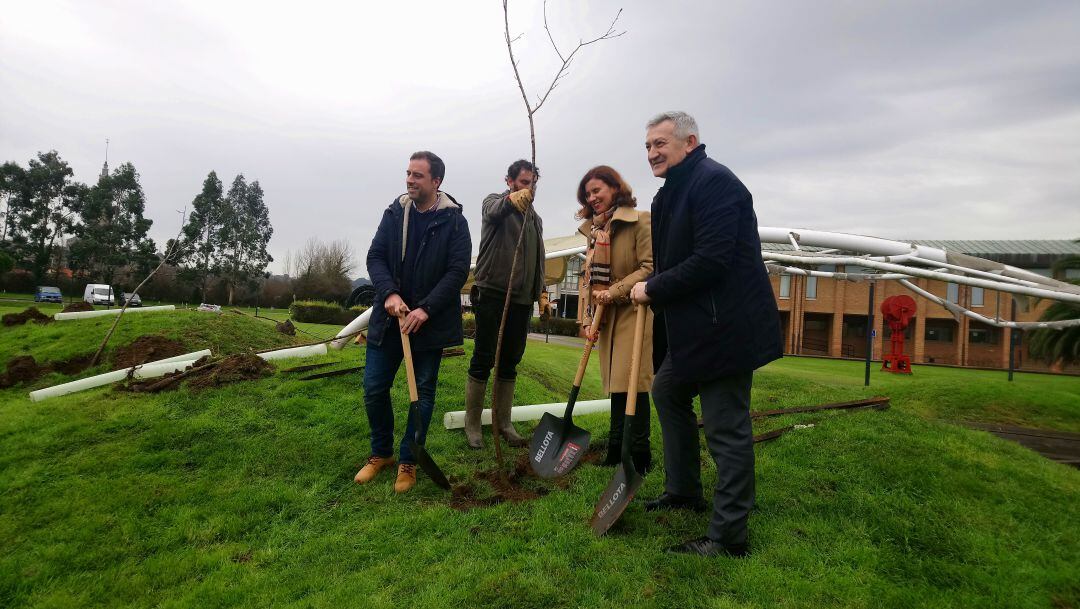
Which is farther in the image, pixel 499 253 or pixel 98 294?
pixel 98 294

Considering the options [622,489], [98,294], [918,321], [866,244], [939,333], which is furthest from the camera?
[98,294]

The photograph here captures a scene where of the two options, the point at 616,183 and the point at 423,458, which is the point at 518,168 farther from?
the point at 423,458

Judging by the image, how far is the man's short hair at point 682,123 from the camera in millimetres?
2838

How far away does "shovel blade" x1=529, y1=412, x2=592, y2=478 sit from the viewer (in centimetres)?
356

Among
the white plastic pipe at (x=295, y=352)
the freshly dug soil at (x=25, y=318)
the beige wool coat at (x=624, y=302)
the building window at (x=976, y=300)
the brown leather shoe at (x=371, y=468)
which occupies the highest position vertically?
the building window at (x=976, y=300)

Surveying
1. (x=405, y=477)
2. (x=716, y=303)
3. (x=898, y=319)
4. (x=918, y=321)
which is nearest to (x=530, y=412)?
(x=405, y=477)

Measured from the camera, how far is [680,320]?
271 cm

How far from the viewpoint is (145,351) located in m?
6.75

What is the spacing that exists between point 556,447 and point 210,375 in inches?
155

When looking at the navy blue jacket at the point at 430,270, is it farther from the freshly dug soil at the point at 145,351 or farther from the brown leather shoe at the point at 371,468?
the freshly dug soil at the point at 145,351

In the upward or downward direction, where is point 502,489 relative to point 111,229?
downward

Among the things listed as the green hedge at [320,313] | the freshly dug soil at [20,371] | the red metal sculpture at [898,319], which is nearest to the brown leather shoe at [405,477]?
the freshly dug soil at [20,371]

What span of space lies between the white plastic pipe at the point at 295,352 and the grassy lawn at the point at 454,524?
1664 mm

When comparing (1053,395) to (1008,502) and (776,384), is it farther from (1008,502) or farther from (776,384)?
(1008,502)
